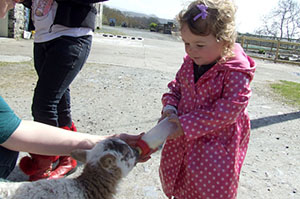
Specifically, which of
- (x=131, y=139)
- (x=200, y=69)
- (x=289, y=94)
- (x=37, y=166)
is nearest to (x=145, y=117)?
(x=37, y=166)

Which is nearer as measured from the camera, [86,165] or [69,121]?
[86,165]

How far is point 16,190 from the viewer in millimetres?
1769

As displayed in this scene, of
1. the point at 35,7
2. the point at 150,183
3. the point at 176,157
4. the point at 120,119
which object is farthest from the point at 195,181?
the point at 120,119

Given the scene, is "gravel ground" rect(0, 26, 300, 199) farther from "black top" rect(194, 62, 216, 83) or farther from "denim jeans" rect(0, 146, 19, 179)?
"black top" rect(194, 62, 216, 83)

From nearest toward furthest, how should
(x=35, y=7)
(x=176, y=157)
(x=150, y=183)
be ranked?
(x=176, y=157)
(x=35, y=7)
(x=150, y=183)

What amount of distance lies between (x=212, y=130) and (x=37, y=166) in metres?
1.69

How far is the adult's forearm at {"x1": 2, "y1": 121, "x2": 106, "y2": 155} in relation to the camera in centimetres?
197

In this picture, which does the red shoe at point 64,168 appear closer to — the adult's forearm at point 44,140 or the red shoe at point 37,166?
the red shoe at point 37,166

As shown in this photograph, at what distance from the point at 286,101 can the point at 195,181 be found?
5568 millimetres

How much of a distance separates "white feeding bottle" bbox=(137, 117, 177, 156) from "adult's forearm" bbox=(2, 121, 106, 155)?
386 mm

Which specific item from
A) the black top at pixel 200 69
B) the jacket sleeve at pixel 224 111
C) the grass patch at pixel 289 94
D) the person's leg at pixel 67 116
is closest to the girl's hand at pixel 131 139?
the jacket sleeve at pixel 224 111

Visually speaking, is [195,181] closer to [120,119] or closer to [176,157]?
[176,157]

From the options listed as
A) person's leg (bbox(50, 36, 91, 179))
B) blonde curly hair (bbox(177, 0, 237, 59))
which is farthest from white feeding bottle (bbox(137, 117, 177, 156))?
person's leg (bbox(50, 36, 91, 179))

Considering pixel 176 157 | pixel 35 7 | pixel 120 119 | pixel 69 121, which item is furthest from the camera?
pixel 120 119
